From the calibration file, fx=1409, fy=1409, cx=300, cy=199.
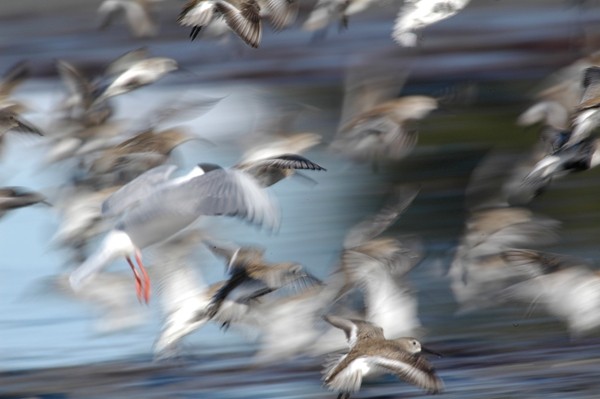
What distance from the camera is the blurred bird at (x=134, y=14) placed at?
10570 mm

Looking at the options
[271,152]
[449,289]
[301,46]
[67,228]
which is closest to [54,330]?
[67,228]

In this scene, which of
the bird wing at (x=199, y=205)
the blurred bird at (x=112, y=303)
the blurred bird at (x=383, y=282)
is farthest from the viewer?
the blurred bird at (x=112, y=303)

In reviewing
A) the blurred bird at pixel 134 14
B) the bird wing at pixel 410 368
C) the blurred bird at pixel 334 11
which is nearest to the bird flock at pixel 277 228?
the bird wing at pixel 410 368

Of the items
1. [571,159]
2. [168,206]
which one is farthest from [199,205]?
[571,159]

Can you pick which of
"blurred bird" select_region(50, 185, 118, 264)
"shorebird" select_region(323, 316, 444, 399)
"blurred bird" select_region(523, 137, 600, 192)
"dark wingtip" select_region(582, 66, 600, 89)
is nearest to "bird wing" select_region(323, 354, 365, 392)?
"shorebird" select_region(323, 316, 444, 399)

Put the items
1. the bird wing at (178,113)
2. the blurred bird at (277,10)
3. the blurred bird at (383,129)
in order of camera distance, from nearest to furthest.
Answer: the blurred bird at (383,129)
the blurred bird at (277,10)
the bird wing at (178,113)

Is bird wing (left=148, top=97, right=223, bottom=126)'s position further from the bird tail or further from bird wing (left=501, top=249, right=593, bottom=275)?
bird wing (left=501, top=249, right=593, bottom=275)

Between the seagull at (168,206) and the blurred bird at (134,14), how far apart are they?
4.43m

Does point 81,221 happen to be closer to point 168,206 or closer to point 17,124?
point 17,124

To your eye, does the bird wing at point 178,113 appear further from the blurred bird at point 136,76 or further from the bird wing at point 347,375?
the bird wing at point 347,375

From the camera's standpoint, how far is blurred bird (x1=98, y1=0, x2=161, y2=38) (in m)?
10.6

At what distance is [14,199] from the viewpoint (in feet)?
23.1

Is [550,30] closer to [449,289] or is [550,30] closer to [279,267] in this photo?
[449,289]

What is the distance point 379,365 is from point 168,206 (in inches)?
45.4
